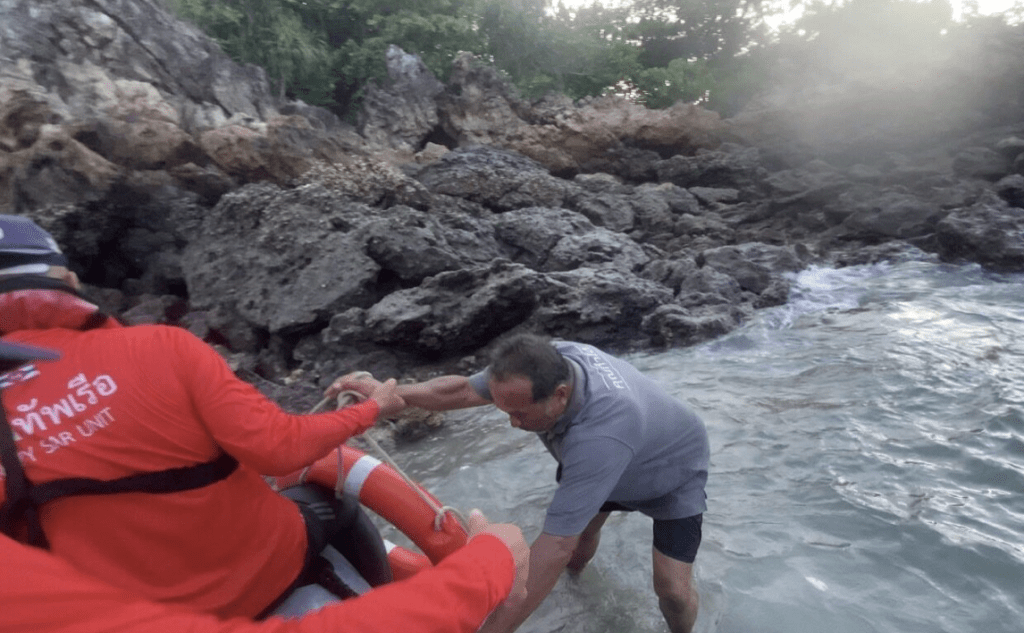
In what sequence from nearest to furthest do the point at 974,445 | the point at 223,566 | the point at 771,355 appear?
the point at 223,566
the point at 974,445
the point at 771,355

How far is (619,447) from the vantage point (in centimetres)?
249

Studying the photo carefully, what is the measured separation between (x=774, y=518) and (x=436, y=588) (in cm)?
363

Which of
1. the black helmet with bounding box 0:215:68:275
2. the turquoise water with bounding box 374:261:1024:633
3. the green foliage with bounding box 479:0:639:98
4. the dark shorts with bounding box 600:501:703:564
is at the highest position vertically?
the green foliage with bounding box 479:0:639:98

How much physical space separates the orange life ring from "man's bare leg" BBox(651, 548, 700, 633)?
2.96 feet

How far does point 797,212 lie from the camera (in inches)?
581

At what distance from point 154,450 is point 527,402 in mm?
1301

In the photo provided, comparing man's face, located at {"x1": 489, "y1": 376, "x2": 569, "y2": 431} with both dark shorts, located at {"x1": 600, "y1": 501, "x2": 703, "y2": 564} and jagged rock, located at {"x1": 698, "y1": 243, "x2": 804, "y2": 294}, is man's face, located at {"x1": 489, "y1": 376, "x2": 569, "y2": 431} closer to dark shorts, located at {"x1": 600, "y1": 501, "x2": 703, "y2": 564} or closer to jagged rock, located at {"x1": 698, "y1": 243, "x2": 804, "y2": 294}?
dark shorts, located at {"x1": 600, "y1": 501, "x2": 703, "y2": 564}

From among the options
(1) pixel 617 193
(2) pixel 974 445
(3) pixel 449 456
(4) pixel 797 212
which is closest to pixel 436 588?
(3) pixel 449 456

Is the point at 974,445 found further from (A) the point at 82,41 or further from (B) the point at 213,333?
(A) the point at 82,41

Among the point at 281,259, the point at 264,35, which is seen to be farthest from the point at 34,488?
the point at 264,35

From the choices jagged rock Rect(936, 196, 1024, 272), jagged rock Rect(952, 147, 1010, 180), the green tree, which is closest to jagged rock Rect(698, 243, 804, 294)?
jagged rock Rect(936, 196, 1024, 272)

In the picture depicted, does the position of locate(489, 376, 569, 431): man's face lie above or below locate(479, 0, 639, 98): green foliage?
below

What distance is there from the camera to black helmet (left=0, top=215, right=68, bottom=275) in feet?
4.82

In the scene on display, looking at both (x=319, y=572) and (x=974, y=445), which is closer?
(x=319, y=572)
